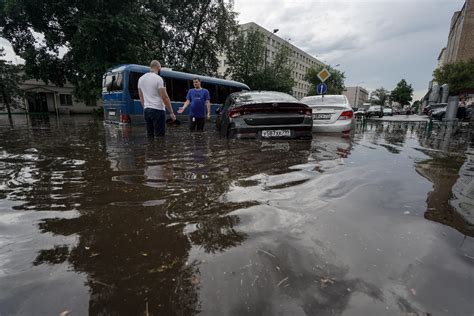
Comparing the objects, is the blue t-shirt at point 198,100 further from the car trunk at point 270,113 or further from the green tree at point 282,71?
the green tree at point 282,71

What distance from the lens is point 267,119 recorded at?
5.52m

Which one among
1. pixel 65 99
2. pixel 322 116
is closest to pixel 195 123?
pixel 322 116

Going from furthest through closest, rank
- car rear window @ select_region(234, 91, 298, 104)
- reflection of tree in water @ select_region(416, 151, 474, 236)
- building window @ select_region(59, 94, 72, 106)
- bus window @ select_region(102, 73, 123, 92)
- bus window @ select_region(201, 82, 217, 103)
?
1. building window @ select_region(59, 94, 72, 106)
2. bus window @ select_region(201, 82, 217, 103)
3. bus window @ select_region(102, 73, 123, 92)
4. car rear window @ select_region(234, 91, 298, 104)
5. reflection of tree in water @ select_region(416, 151, 474, 236)

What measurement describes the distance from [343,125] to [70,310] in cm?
718

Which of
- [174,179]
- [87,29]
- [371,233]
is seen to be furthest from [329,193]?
[87,29]

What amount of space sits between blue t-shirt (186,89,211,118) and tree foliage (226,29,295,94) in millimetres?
23811

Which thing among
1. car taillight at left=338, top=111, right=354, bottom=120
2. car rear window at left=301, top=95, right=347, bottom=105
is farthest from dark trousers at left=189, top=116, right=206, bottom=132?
car taillight at left=338, top=111, right=354, bottom=120

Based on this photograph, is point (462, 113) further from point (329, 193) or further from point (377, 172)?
point (329, 193)

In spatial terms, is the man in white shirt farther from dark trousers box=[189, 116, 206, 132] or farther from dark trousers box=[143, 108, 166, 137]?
dark trousers box=[189, 116, 206, 132]

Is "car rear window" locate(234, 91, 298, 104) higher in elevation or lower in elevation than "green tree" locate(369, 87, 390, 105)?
lower

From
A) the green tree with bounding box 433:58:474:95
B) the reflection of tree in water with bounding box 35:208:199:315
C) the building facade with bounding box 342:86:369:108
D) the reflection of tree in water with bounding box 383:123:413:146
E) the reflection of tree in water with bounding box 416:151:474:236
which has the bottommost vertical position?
the reflection of tree in water with bounding box 35:208:199:315

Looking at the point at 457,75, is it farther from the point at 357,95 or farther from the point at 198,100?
the point at 357,95

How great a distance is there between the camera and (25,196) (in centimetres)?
254

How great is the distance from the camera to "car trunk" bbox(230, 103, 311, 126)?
5.48m
